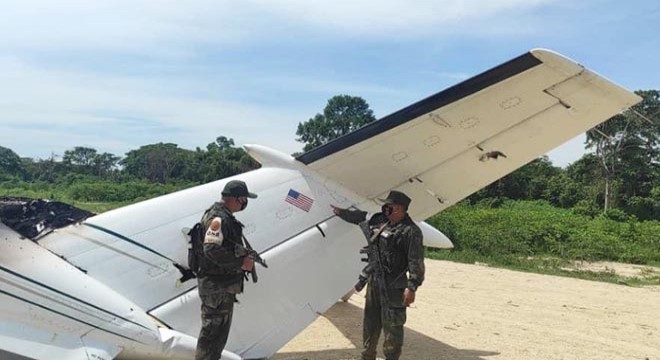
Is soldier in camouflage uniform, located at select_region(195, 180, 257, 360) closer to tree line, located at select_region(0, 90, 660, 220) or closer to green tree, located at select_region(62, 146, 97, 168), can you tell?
tree line, located at select_region(0, 90, 660, 220)

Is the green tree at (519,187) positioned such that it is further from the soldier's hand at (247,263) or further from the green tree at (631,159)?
the soldier's hand at (247,263)

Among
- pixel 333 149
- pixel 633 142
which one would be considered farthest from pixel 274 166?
pixel 633 142

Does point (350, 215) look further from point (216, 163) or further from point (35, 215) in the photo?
point (216, 163)

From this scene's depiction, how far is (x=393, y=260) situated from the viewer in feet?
18.1

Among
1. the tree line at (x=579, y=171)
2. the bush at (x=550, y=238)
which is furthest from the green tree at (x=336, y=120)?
the bush at (x=550, y=238)

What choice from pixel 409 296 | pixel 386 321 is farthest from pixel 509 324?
pixel 409 296

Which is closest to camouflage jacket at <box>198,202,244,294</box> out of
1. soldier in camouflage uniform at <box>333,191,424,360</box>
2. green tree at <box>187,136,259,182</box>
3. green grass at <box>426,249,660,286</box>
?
soldier in camouflage uniform at <box>333,191,424,360</box>

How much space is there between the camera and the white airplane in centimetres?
370

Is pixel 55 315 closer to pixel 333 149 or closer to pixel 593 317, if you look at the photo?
pixel 333 149

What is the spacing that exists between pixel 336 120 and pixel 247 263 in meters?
59.6

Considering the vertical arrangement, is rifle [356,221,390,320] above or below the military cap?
below

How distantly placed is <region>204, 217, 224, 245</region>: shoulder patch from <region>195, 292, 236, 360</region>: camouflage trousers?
1.31 ft

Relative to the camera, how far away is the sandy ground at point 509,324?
24.8ft

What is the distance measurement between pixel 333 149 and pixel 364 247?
1.11 metres
